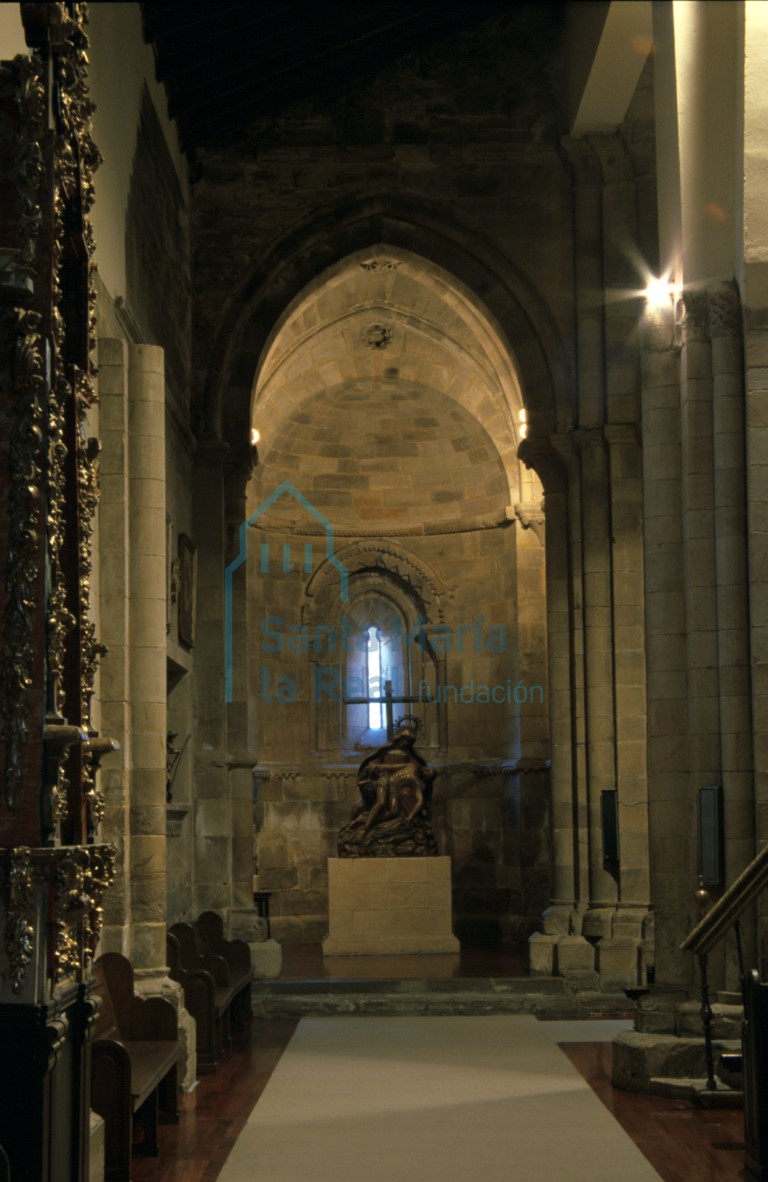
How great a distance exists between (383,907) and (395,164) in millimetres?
7248

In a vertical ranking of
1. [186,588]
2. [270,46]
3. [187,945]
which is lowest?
[187,945]

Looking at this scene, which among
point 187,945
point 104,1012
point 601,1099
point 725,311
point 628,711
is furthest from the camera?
point 628,711

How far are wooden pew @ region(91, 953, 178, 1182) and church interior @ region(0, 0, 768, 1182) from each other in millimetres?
51

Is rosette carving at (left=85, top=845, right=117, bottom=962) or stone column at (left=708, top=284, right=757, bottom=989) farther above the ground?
stone column at (left=708, top=284, right=757, bottom=989)

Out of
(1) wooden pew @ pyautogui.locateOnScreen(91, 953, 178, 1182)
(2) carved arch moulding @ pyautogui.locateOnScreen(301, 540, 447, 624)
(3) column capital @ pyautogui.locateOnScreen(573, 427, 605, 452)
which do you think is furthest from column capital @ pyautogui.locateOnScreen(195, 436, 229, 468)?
(1) wooden pew @ pyautogui.locateOnScreen(91, 953, 178, 1182)

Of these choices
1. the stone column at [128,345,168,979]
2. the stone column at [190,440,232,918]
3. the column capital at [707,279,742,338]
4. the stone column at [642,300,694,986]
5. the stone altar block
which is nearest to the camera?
the column capital at [707,279,742,338]

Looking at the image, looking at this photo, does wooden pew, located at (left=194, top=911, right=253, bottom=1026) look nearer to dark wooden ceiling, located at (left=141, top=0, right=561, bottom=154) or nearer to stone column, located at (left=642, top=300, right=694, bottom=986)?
stone column, located at (left=642, top=300, right=694, bottom=986)

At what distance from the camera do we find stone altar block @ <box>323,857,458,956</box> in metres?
16.1

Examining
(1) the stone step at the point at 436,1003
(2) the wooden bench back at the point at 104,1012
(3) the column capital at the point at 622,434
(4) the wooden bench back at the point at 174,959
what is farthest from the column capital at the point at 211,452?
(2) the wooden bench back at the point at 104,1012

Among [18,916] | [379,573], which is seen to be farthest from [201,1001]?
[379,573]

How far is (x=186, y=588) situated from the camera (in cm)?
1450

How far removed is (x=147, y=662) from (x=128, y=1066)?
383 centimetres

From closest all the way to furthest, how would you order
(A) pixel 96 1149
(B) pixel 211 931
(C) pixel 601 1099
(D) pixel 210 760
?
(A) pixel 96 1149 < (C) pixel 601 1099 < (B) pixel 211 931 < (D) pixel 210 760

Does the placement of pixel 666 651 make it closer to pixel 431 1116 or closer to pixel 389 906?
pixel 431 1116
